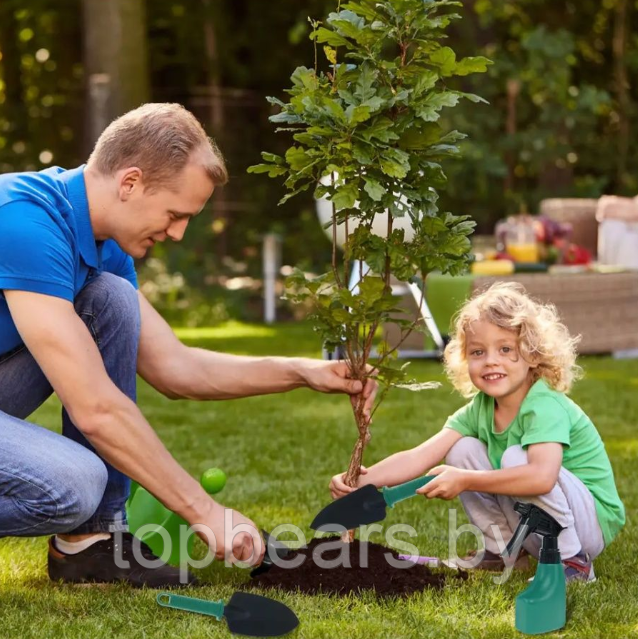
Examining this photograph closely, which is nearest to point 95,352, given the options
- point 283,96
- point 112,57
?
point 112,57

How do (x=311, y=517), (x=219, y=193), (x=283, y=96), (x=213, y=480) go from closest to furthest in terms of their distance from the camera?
1. (x=213, y=480)
2. (x=311, y=517)
3. (x=219, y=193)
4. (x=283, y=96)

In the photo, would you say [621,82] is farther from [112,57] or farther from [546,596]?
[546,596]

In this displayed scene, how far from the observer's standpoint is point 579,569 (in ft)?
8.45

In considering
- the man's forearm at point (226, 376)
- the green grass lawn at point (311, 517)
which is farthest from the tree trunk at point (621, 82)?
the man's forearm at point (226, 376)

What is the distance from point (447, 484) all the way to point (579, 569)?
0.41 meters

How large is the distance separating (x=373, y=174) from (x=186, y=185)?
15.8 inches

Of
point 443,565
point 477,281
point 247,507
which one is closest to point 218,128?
point 477,281

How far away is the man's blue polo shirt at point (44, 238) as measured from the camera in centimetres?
227

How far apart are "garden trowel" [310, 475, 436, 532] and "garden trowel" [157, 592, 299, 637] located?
31 centimetres

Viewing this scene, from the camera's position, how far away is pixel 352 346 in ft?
8.25

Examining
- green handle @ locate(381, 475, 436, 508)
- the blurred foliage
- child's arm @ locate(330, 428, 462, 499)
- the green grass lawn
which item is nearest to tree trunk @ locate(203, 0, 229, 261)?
the blurred foliage

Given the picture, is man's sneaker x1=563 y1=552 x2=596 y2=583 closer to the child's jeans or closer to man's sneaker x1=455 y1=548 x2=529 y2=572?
the child's jeans

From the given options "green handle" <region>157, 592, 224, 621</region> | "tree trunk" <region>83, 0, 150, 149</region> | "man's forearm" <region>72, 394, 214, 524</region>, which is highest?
"tree trunk" <region>83, 0, 150, 149</region>

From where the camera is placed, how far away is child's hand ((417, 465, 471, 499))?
2.42 m
